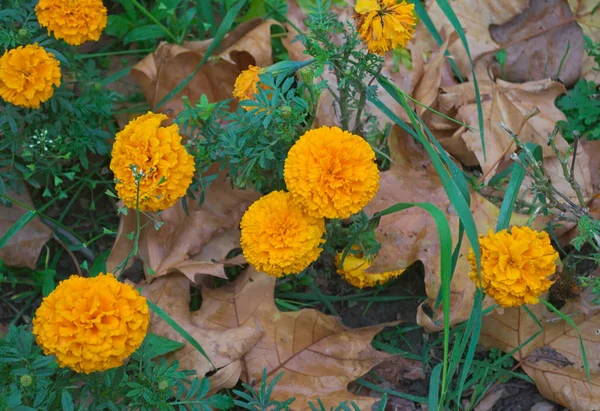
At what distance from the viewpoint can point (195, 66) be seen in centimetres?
263

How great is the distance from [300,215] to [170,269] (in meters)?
0.68

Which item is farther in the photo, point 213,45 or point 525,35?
point 525,35

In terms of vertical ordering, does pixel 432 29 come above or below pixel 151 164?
above

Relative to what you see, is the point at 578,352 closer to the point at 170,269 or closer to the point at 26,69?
the point at 170,269

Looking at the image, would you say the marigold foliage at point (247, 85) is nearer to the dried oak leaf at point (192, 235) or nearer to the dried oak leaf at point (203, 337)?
the dried oak leaf at point (192, 235)

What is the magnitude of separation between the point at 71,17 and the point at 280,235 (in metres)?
1.07

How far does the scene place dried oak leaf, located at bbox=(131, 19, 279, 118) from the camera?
2.58 metres

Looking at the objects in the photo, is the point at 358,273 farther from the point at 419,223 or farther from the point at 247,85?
the point at 247,85

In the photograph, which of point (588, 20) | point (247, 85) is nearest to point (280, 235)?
point (247, 85)

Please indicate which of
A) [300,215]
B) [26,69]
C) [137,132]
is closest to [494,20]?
[300,215]

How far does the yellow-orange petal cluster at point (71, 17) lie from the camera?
219 cm

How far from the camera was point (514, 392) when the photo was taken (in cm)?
229

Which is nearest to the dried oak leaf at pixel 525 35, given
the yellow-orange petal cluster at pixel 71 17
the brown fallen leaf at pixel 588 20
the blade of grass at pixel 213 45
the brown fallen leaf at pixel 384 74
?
the brown fallen leaf at pixel 588 20

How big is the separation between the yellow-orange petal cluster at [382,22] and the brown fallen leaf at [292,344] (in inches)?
36.9
